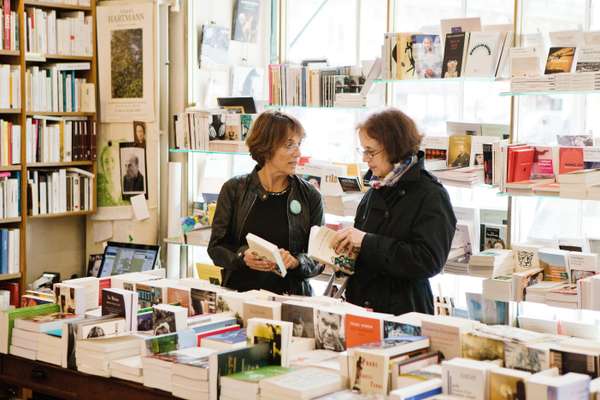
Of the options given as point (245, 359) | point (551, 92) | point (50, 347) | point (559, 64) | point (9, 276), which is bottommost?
point (9, 276)

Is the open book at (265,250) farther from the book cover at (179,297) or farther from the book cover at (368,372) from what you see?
the book cover at (368,372)

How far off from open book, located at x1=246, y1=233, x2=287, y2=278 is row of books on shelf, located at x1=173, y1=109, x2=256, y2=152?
6.74 feet

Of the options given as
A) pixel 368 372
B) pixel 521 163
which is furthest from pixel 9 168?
pixel 368 372

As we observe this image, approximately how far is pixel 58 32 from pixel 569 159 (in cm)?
382

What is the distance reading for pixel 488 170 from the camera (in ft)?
16.9

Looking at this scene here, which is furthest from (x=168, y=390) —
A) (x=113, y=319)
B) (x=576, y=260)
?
(x=576, y=260)

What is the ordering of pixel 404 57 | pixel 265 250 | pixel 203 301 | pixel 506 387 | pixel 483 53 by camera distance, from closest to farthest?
pixel 506 387 < pixel 203 301 < pixel 265 250 < pixel 483 53 < pixel 404 57

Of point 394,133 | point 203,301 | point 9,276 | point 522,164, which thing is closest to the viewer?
point 203,301

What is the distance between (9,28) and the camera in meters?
6.31

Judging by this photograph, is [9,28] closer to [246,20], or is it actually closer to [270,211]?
[246,20]

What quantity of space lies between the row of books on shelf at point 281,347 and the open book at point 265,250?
278 mm

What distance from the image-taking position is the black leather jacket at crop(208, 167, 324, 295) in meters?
4.42

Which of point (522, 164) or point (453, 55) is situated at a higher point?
point (453, 55)

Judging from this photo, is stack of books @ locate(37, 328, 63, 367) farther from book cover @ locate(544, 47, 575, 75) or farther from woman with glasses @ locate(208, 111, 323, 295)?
book cover @ locate(544, 47, 575, 75)
